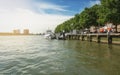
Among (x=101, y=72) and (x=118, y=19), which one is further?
(x=118, y=19)

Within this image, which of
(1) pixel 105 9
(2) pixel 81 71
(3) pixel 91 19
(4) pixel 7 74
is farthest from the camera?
(3) pixel 91 19

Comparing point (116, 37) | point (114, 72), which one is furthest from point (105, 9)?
point (114, 72)

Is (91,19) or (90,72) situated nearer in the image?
(90,72)

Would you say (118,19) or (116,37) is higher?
(118,19)

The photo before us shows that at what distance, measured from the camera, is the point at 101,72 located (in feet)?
48.8

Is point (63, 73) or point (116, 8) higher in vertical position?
point (116, 8)

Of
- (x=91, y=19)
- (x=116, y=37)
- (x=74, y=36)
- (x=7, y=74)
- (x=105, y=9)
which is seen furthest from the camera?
(x=74, y=36)

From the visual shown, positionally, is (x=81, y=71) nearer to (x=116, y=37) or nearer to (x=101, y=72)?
(x=101, y=72)

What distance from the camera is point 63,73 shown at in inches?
579

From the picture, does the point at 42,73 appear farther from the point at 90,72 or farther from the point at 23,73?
Result: the point at 90,72

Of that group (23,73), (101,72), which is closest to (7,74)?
(23,73)

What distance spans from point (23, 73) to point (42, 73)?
4.32 ft

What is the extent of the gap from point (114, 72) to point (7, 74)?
742cm

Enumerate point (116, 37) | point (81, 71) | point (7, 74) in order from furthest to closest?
point (116, 37), point (81, 71), point (7, 74)
